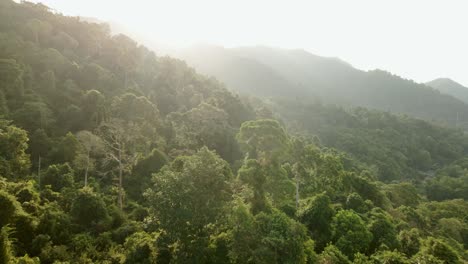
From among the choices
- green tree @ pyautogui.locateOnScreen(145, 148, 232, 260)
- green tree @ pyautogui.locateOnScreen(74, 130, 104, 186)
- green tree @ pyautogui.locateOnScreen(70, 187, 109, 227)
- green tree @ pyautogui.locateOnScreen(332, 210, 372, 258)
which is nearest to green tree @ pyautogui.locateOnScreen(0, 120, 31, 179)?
green tree @ pyautogui.locateOnScreen(74, 130, 104, 186)

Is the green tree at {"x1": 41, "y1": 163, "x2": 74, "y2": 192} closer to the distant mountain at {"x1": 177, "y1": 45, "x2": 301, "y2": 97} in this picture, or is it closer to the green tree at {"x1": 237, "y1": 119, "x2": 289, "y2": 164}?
the green tree at {"x1": 237, "y1": 119, "x2": 289, "y2": 164}

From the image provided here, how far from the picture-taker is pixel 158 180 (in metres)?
26.9

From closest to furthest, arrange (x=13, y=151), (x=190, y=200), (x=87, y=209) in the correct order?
(x=190, y=200), (x=87, y=209), (x=13, y=151)

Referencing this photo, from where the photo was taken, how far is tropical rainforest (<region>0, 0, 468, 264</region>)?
2536cm

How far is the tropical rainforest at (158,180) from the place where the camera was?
83.2 ft

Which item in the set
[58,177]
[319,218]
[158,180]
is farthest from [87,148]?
[319,218]

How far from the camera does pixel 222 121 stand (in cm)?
6212

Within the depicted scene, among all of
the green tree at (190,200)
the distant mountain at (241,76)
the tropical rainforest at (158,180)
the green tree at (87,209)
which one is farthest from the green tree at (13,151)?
the distant mountain at (241,76)

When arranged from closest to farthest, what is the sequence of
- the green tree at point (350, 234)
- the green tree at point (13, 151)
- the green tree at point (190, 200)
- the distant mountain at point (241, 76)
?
the green tree at point (190, 200) < the green tree at point (350, 234) < the green tree at point (13, 151) < the distant mountain at point (241, 76)

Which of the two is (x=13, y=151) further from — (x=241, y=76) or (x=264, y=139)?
(x=241, y=76)

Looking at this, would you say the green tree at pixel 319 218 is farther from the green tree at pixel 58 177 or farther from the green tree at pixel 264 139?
the green tree at pixel 58 177

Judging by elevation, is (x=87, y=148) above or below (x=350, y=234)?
below

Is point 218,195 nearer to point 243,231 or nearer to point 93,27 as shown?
point 243,231

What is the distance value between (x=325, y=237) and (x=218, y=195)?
1029cm
